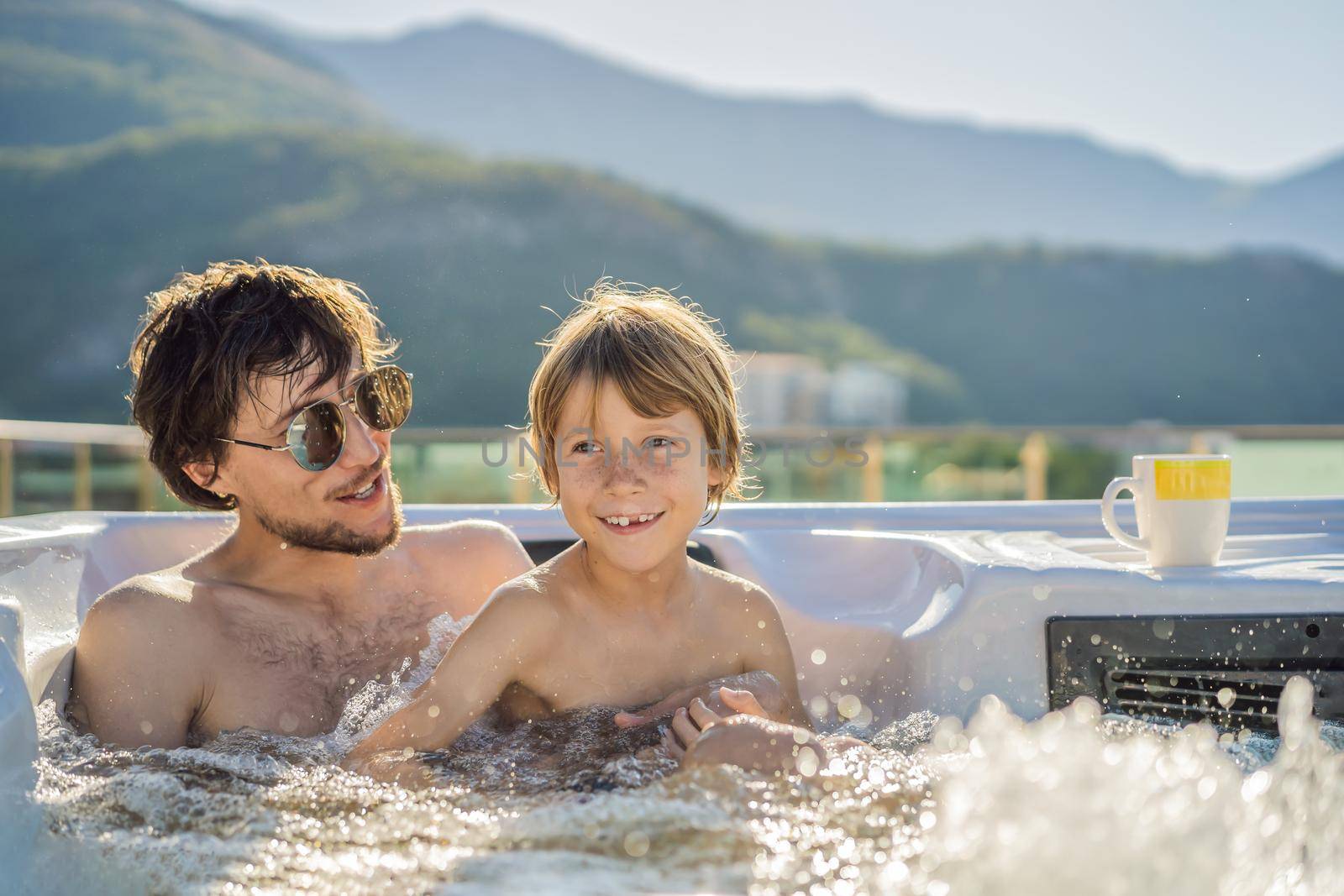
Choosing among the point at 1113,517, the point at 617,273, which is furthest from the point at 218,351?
the point at 617,273

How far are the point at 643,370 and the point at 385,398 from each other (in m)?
0.50

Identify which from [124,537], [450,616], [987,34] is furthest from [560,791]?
[987,34]

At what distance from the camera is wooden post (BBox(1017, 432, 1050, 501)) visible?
18.5 ft

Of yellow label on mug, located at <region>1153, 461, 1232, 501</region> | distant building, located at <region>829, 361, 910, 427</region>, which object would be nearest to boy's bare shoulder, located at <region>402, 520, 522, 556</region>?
yellow label on mug, located at <region>1153, 461, 1232, 501</region>

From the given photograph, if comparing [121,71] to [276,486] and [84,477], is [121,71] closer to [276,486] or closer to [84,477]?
[84,477]

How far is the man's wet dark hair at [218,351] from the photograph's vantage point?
173cm

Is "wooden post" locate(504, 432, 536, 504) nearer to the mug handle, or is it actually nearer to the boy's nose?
the boy's nose

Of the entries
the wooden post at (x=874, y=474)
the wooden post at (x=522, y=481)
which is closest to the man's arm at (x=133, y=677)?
the wooden post at (x=522, y=481)

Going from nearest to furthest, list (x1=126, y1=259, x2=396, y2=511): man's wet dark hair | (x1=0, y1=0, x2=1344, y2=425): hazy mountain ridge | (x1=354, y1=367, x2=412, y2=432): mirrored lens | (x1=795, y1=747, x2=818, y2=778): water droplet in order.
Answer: (x1=795, y1=747, x2=818, y2=778): water droplet → (x1=126, y1=259, x2=396, y2=511): man's wet dark hair → (x1=354, y1=367, x2=412, y2=432): mirrored lens → (x1=0, y1=0, x2=1344, y2=425): hazy mountain ridge

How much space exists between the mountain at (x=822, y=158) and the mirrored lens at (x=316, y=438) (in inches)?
2140

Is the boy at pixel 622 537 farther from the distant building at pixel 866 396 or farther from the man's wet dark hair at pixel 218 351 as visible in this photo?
the distant building at pixel 866 396

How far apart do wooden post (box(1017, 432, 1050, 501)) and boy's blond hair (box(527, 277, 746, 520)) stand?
4.12 metres

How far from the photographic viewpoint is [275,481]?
1779mm

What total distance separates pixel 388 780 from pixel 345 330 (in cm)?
78
